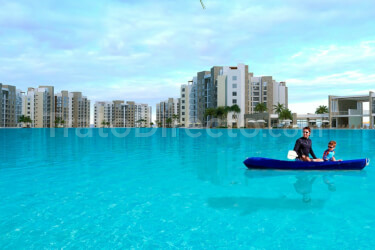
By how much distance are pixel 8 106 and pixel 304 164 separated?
15916cm

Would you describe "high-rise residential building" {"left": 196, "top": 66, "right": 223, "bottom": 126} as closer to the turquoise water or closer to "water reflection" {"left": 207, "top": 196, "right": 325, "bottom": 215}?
→ the turquoise water

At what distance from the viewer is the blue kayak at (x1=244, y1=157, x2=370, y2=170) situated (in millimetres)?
11382

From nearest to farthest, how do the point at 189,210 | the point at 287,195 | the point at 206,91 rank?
the point at 189,210 < the point at 287,195 < the point at 206,91

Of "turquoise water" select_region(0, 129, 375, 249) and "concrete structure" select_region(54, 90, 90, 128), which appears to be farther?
"concrete structure" select_region(54, 90, 90, 128)

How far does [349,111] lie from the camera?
8031 centimetres

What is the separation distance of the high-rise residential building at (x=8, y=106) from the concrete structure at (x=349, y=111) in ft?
445

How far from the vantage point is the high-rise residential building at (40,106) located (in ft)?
520

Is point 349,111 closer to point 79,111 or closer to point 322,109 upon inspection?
point 322,109

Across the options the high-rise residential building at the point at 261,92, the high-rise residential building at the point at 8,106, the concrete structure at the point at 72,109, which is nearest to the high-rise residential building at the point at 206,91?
the high-rise residential building at the point at 261,92

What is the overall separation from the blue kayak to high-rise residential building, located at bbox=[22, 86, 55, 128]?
16895 centimetres

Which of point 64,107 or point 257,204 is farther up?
point 64,107

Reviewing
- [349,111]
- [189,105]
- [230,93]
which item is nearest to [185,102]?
[189,105]

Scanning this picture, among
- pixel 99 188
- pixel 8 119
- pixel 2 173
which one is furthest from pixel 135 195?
pixel 8 119

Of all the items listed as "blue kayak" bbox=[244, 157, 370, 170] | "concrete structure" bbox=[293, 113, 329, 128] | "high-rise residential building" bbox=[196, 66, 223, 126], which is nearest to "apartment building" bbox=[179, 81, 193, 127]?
"high-rise residential building" bbox=[196, 66, 223, 126]
